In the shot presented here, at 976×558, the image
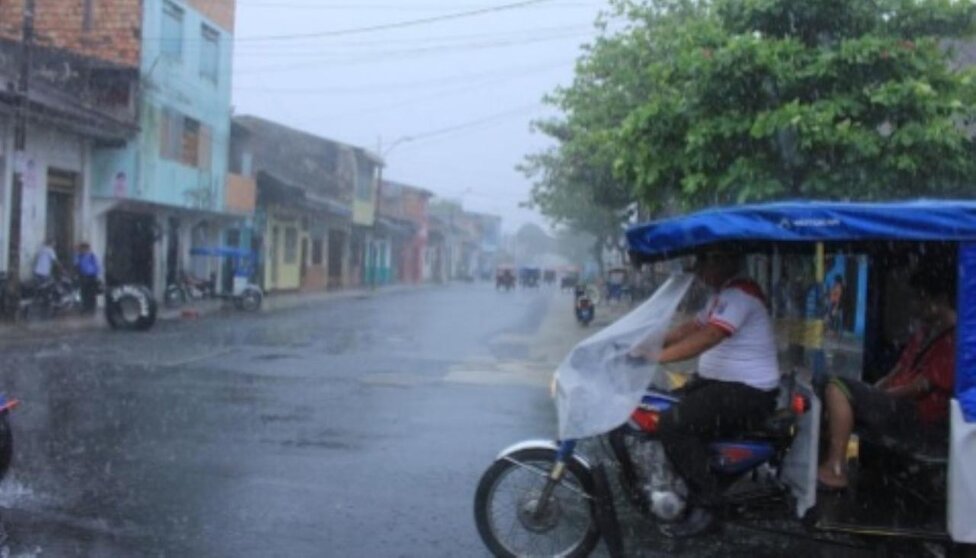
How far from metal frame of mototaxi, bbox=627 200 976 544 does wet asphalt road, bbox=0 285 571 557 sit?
2.31 metres

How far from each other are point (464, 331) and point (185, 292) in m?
8.22

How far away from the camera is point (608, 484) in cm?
554

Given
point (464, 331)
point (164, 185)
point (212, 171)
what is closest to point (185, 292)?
point (164, 185)

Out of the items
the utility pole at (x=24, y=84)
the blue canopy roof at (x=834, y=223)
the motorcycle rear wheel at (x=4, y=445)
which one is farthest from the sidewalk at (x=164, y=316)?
the blue canopy roof at (x=834, y=223)

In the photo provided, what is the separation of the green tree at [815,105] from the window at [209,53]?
70.4 ft

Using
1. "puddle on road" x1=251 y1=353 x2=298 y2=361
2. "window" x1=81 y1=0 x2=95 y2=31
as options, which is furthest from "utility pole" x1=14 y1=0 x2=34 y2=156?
"window" x1=81 y1=0 x2=95 y2=31

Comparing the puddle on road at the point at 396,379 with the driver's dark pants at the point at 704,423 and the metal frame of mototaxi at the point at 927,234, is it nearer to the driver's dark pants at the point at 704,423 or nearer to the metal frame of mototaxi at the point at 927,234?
the driver's dark pants at the point at 704,423

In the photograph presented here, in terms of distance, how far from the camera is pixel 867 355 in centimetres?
691

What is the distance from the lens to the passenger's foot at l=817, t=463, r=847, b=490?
17.5ft

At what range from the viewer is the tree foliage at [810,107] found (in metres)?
10.5

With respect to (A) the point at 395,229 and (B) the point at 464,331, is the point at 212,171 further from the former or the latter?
(A) the point at 395,229

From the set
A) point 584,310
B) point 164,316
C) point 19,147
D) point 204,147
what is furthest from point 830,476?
point 204,147

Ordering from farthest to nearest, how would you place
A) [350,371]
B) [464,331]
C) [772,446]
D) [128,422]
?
[464,331]
[350,371]
[128,422]
[772,446]

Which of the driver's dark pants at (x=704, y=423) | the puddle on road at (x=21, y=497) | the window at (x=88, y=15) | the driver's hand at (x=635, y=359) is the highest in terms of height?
the window at (x=88, y=15)
